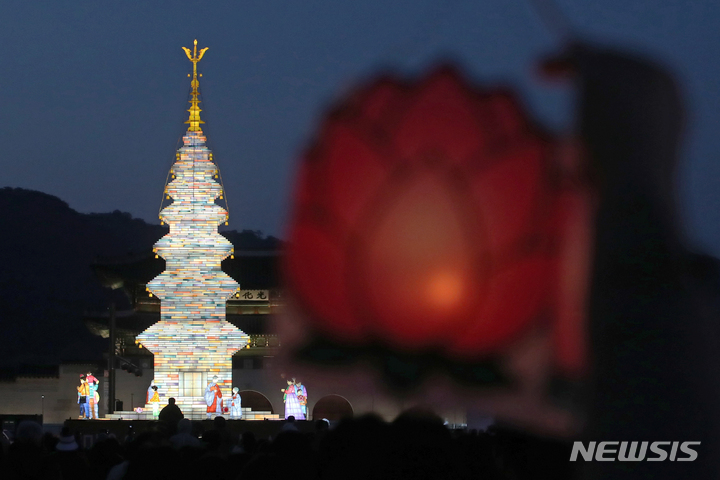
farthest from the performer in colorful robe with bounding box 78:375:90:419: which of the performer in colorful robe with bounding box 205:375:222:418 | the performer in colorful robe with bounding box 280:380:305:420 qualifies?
the performer in colorful robe with bounding box 280:380:305:420

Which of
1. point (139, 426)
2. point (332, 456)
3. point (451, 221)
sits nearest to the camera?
point (332, 456)

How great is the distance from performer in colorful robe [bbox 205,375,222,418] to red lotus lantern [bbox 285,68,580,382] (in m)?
21.3

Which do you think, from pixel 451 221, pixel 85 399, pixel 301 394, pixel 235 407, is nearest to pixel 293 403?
pixel 301 394

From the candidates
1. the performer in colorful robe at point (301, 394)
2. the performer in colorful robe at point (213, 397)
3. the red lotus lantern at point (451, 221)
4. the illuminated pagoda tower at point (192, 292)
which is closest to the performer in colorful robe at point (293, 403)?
the performer in colorful robe at point (301, 394)

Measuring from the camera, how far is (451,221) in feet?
20.4

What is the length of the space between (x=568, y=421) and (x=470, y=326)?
304cm

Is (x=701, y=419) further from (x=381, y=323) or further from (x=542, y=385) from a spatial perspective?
(x=381, y=323)

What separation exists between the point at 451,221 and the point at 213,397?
21.6m

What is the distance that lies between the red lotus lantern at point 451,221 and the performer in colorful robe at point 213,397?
840 inches

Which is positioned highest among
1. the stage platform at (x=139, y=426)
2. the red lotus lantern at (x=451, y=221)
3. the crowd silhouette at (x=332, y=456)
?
the stage platform at (x=139, y=426)

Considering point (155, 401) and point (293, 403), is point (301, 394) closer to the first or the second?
point (293, 403)

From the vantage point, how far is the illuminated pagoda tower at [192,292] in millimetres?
27734

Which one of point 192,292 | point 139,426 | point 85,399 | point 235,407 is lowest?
point 139,426

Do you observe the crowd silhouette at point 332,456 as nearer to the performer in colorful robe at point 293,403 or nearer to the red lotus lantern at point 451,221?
the red lotus lantern at point 451,221
